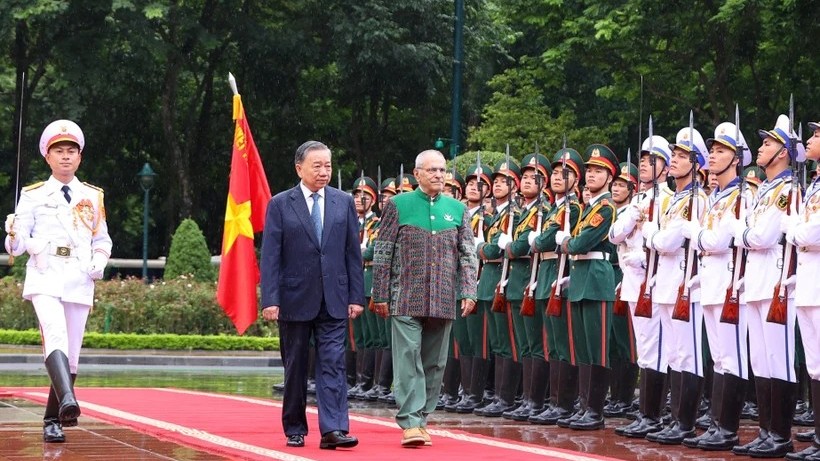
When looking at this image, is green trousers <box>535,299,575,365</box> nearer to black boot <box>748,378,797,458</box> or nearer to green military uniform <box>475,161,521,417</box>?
green military uniform <box>475,161,521,417</box>

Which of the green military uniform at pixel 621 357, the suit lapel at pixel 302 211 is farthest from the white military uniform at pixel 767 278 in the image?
the suit lapel at pixel 302 211

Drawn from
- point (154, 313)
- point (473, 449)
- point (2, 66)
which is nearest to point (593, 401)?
point (473, 449)

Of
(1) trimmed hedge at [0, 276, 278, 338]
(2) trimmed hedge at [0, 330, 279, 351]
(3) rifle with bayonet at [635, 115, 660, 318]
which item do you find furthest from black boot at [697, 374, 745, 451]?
(1) trimmed hedge at [0, 276, 278, 338]

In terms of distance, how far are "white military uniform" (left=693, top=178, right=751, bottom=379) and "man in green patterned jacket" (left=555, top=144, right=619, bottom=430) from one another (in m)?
1.46

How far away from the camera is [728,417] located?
35.0 ft

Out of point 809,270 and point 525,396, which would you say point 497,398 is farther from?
point 809,270

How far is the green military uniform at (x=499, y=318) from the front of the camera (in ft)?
45.2

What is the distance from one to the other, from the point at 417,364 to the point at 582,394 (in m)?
2.23

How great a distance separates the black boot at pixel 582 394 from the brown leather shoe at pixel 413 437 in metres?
2.27

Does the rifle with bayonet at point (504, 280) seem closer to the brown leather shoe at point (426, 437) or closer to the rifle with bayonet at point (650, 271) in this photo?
the rifle with bayonet at point (650, 271)

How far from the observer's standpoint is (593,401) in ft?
40.2

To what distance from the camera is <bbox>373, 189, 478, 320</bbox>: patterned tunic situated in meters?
10.7

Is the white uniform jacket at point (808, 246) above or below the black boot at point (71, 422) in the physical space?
above

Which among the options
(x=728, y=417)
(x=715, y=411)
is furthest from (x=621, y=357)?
(x=728, y=417)
